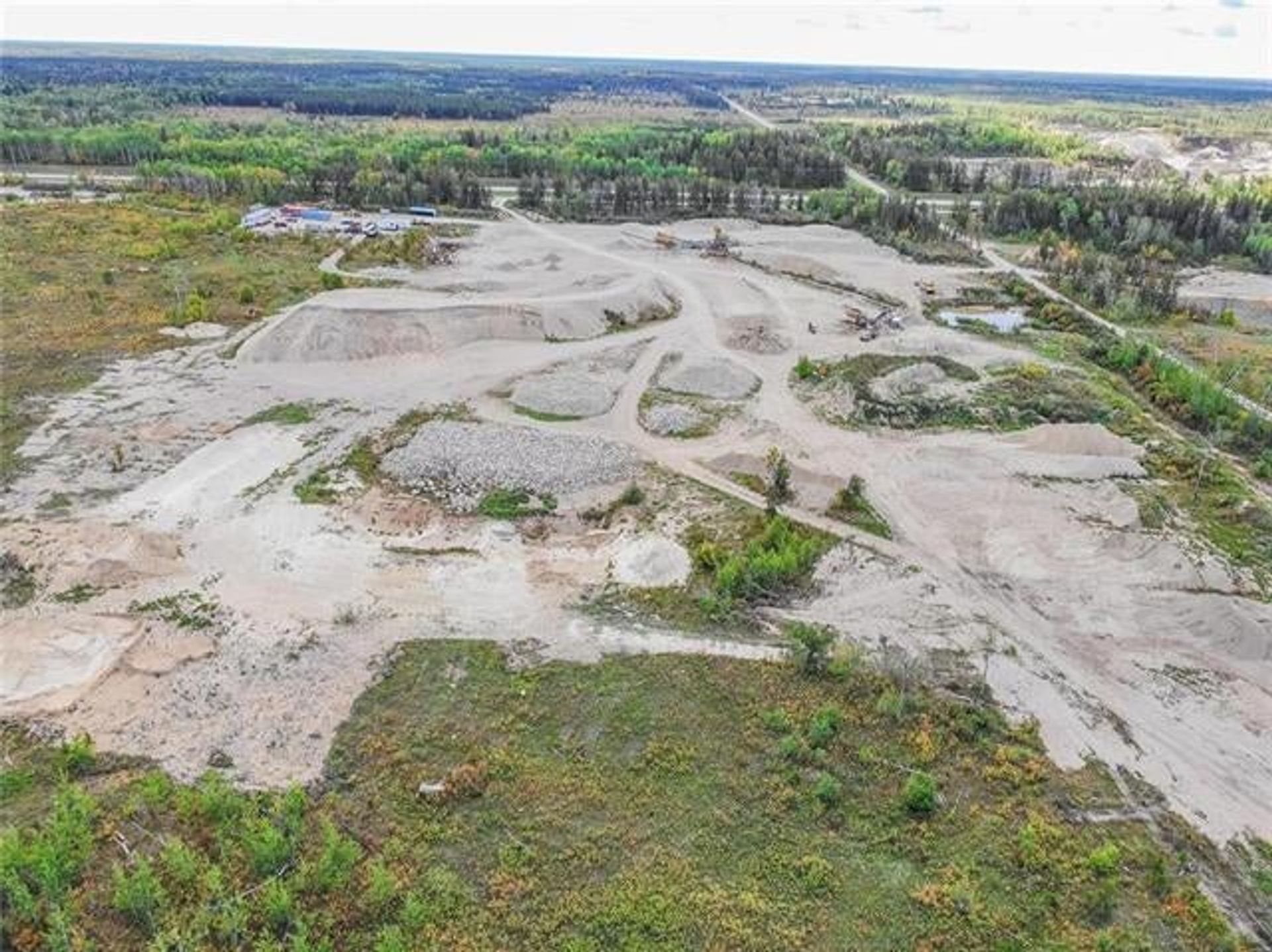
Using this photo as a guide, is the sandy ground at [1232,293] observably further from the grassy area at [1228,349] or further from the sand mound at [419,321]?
the sand mound at [419,321]

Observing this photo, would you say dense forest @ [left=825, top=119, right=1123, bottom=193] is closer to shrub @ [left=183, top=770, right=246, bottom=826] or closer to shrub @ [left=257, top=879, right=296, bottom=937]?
shrub @ [left=183, top=770, right=246, bottom=826]

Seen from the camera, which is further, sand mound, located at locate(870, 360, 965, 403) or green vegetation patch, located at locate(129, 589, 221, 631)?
sand mound, located at locate(870, 360, 965, 403)

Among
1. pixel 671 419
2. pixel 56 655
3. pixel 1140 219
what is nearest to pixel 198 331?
pixel 671 419

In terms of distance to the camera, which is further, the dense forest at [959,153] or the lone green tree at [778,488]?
the dense forest at [959,153]

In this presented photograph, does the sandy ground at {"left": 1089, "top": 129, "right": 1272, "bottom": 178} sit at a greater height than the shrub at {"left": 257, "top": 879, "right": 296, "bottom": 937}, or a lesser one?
greater

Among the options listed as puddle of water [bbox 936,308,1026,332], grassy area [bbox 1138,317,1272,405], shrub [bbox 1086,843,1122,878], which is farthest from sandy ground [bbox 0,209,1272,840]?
grassy area [bbox 1138,317,1272,405]

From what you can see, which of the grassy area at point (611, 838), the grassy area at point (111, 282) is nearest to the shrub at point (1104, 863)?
the grassy area at point (611, 838)

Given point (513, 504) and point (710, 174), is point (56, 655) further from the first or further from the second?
point (710, 174)

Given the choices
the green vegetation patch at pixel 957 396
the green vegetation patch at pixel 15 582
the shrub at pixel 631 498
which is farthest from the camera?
the green vegetation patch at pixel 957 396
